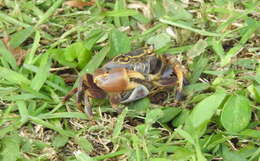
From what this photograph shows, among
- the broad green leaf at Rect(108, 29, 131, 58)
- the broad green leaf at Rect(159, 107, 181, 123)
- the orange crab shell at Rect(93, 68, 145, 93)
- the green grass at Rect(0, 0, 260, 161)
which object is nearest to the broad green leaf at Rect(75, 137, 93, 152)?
the green grass at Rect(0, 0, 260, 161)

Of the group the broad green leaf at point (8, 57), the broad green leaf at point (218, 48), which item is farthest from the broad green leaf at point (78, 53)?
the broad green leaf at point (218, 48)

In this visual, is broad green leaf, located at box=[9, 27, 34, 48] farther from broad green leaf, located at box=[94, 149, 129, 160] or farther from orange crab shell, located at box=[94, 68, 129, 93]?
broad green leaf, located at box=[94, 149, 129, 160]

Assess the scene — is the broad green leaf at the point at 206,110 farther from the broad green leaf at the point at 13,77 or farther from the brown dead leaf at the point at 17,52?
the brown dead leaf at the point at 17,52

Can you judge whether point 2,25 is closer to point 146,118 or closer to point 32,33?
point 32,33

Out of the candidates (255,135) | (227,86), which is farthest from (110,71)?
(255,135)

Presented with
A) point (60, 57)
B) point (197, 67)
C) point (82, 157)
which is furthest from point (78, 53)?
point (82, 157)

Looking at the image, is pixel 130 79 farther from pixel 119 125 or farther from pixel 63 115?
pixel 63 115
